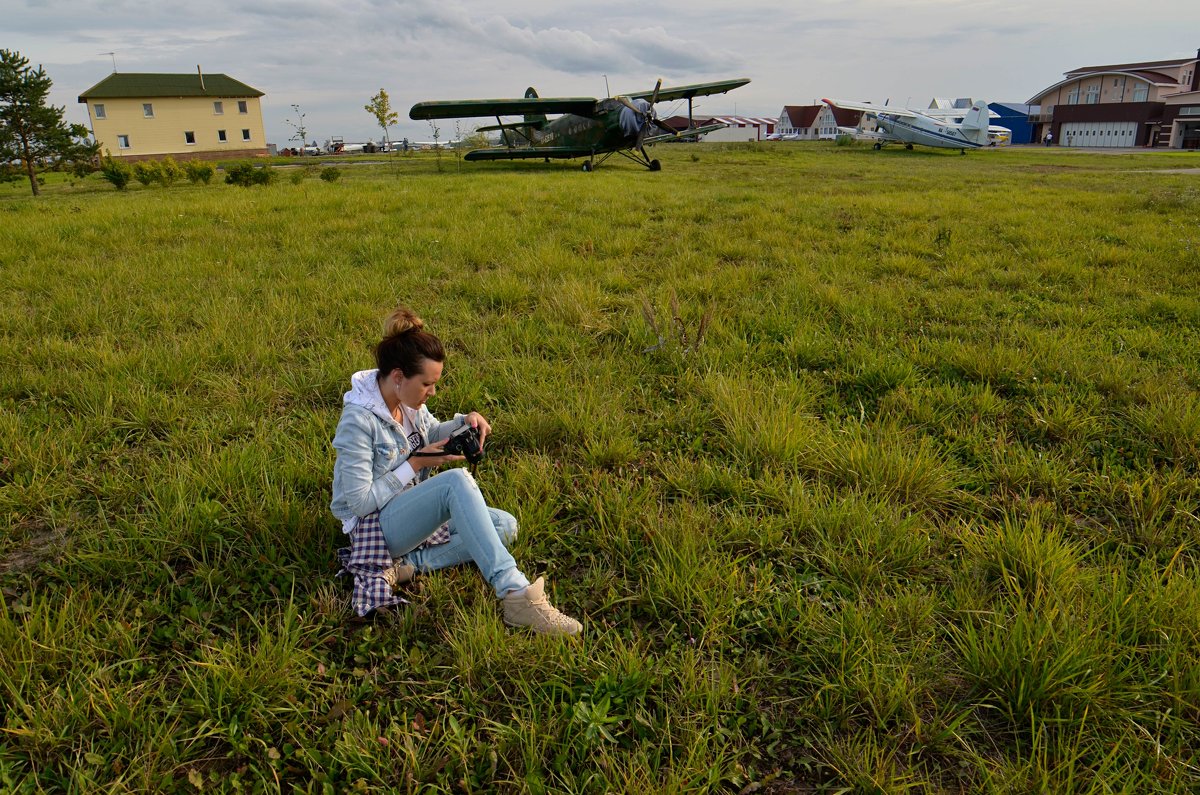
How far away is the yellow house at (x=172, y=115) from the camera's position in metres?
55.1

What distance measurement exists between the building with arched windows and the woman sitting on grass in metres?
80.7

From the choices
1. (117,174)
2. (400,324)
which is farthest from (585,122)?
(400,324)

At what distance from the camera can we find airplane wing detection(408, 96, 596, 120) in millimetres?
22406

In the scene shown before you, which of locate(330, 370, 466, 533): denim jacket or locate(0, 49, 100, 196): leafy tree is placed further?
locate(0, 49, 100, 196): leafy tree

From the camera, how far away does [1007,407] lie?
4.11 meters

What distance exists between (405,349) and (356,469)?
0.53 metres

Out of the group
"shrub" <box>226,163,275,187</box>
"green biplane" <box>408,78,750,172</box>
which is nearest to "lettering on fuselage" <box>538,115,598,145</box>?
"green biplane" <box>408,78,750,172</box>

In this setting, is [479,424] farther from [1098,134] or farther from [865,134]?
[865,134]

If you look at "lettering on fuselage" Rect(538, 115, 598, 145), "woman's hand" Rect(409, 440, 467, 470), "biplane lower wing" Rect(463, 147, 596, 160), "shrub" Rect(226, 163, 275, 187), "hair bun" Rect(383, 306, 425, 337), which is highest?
"lettering on fuselage" Rect(538, 115, 598, 145)

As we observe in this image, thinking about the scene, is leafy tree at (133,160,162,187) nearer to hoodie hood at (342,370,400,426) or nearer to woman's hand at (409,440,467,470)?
hoodie hood at (342,370,400,426)

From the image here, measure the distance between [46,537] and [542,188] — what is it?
12.7 m

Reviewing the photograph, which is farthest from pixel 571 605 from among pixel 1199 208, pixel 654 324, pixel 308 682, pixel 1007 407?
pixel 1199 208

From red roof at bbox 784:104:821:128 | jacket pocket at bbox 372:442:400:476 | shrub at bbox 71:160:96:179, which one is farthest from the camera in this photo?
red roof at bbox 784:104:821:128

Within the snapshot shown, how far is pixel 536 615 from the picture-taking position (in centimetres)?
234
